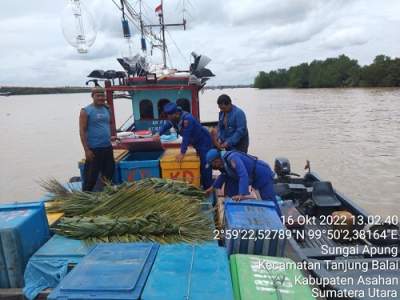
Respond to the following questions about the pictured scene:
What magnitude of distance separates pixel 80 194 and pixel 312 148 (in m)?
13.4

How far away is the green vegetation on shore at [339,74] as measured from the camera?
52.9 metres

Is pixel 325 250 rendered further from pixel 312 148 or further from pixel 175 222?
pixel 312 148

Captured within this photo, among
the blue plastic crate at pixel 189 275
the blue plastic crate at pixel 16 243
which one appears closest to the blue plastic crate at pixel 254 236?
the blue plastic crate at pixel 189 275

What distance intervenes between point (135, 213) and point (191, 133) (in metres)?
1.79

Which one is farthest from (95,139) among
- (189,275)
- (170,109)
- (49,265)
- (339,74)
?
(339,74)

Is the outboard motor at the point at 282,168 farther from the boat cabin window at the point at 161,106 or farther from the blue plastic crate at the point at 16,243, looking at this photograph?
the blue plastic crate at the point at 16,243

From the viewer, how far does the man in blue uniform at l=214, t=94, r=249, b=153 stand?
4800 millimetres

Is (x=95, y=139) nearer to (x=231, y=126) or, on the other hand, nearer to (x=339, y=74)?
(x=231, y=126)

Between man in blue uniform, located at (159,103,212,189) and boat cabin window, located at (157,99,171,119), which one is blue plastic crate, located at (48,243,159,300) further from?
boat cabin window, located at (157,99,171,119)

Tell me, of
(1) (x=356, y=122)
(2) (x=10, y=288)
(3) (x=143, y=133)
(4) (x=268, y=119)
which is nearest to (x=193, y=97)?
(3) (x=143, y=133)

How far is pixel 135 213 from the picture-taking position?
11.6 feet

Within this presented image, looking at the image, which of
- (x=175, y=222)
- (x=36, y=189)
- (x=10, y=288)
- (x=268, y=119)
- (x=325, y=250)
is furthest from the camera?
(x=268, y=119)

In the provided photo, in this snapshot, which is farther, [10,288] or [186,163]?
[186,163]

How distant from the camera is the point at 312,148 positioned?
15.9 m
